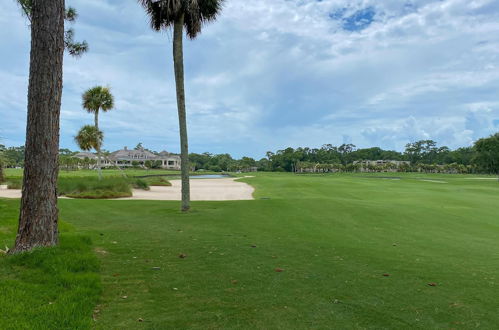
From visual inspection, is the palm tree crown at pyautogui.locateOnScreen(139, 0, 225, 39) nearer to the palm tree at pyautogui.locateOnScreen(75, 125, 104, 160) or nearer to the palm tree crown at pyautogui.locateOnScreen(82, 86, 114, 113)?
the palm tree crown at pyautogui.locateOnScreen(82, 86, 114, 113)

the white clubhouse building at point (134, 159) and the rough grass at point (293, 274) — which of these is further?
the white clubhouse building at point (134, 159)

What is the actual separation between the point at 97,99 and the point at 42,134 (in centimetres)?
3174

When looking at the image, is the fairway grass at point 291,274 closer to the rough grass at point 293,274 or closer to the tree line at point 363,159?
the rough grass at point 293,274

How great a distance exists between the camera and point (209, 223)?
1148 centimetres

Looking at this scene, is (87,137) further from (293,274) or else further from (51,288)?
(293,274)

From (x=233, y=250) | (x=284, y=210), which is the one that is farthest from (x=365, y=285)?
(x=284, y=210)

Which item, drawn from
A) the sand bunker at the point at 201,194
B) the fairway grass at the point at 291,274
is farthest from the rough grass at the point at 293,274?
the sand bunker at the point at 201,194

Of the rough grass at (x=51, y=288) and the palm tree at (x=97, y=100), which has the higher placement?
the palm tree at (x=97, y=100)

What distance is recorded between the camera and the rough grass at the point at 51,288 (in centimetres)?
371

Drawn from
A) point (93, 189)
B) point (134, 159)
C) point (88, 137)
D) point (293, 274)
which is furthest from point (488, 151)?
point (134, 159)

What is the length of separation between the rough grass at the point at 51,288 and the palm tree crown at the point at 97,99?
31314 mm

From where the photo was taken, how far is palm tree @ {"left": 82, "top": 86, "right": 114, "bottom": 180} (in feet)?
114

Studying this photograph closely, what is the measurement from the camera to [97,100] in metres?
34.8

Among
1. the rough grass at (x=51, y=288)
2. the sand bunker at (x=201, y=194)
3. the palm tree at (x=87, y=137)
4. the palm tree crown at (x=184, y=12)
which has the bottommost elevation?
the sand bunker at (x=201, y=194)
